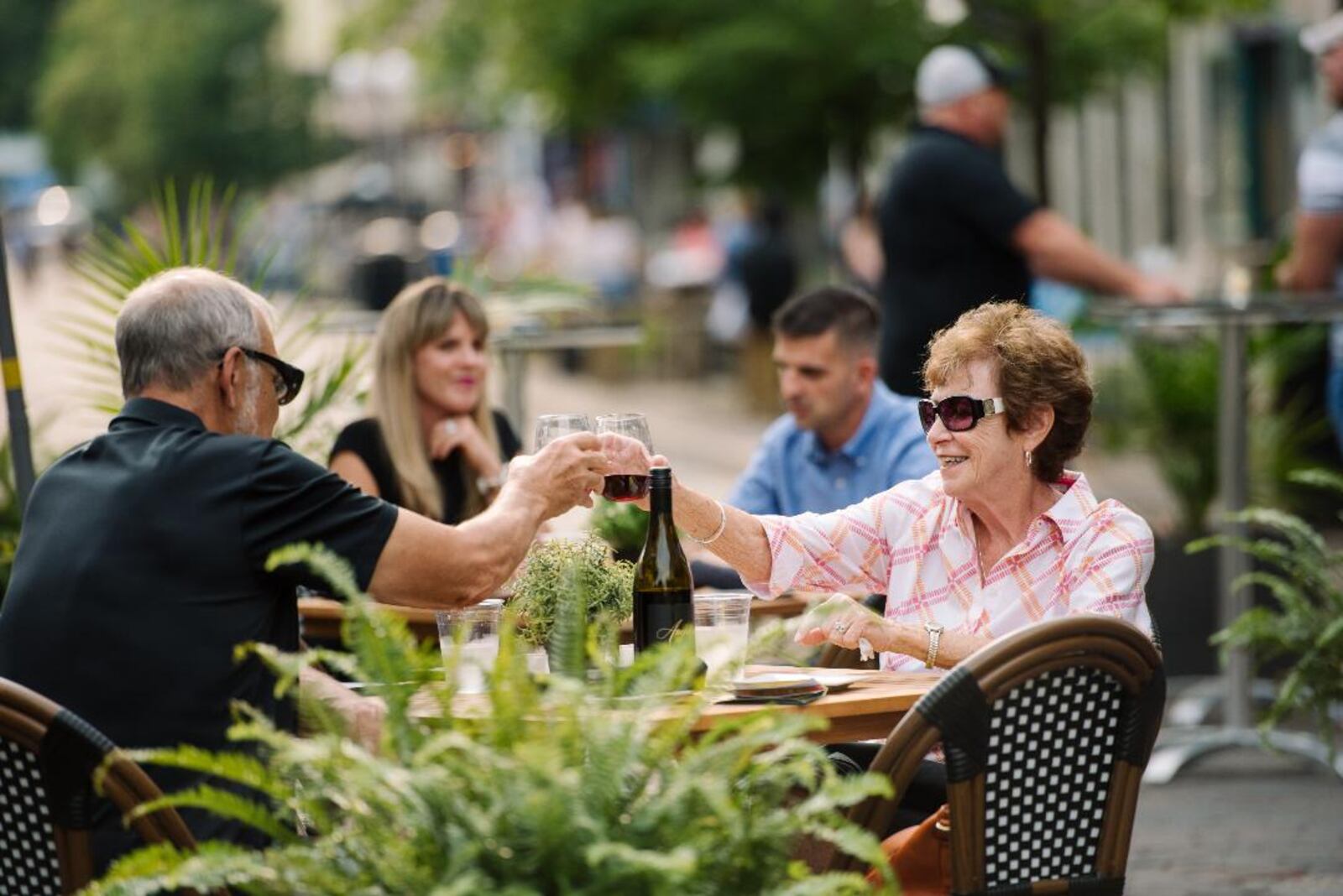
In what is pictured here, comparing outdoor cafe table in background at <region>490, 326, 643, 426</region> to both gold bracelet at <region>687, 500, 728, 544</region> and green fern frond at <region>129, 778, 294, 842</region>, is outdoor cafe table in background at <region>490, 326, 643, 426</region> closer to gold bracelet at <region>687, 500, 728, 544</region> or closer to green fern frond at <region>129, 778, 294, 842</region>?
gold bracelet at <region>687, 500, 728, 544</region>

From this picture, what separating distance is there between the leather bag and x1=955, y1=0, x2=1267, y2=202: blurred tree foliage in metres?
7.22

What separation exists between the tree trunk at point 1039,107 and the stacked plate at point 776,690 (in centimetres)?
707

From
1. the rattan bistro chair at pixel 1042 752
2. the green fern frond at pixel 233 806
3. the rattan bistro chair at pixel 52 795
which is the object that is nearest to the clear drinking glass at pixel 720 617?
the rattan bistro chair at pixel 1042 752

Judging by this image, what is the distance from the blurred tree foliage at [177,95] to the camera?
5088cm

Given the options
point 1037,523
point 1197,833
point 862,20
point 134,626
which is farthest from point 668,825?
point 862,20

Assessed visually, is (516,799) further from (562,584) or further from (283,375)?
(283,375)

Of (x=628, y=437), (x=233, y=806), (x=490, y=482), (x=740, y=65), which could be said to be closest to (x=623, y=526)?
(x=490, y=482)

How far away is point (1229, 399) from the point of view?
7.46 metres

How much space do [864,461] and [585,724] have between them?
11.5 feet

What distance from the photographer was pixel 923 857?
12.7 feet

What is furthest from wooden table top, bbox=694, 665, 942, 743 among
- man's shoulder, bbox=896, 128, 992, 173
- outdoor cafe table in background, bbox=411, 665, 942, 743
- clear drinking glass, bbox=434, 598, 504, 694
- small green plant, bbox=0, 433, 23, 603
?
man's shoulder, bbox=896, 128, 992, 173

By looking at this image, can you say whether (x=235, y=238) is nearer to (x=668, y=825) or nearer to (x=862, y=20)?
(x=668, y=825)

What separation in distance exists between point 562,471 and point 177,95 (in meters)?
48.5

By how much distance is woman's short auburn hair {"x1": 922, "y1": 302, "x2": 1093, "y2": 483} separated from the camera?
13.9ft
